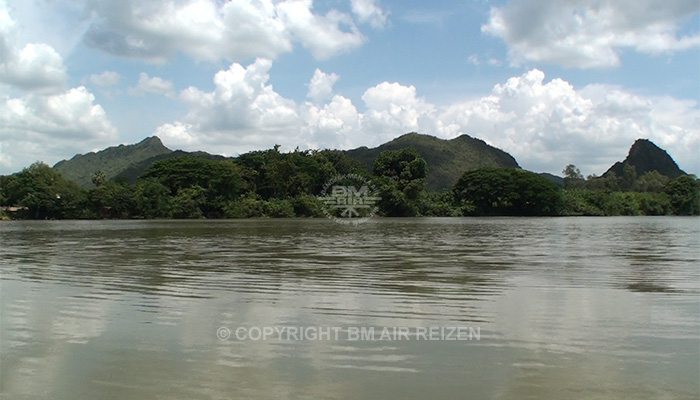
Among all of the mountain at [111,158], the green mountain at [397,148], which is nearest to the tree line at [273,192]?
the green mountain at [397,148]

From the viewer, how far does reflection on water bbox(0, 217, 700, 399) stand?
4367mm

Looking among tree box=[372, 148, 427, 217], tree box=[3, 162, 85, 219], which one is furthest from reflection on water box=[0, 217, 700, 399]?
tree box=[372, 148, 427, 217]

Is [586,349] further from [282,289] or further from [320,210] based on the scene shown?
[320,210]

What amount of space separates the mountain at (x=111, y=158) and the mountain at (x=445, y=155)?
58.4m

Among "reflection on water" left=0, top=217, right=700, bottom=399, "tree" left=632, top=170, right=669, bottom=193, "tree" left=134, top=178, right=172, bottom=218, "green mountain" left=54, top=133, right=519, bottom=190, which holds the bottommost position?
"reflection on water" left=0, top=217, right=700, bottom=399

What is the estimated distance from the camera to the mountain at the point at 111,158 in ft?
513

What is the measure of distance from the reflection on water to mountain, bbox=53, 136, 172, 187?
15212 cm

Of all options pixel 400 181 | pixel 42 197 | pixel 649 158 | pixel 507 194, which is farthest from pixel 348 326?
pixel 649 158

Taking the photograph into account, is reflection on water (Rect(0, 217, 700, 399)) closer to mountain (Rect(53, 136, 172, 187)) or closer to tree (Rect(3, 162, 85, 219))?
tree (Rect(3, 162, 85, 219))

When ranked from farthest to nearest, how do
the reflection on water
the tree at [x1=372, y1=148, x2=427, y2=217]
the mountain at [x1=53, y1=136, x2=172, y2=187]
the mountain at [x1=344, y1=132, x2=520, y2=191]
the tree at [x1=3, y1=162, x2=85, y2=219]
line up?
the mountain at [x1=53, y1=136, x2=172, y2=187] < the mountain at [x1=344, y1=132, x2=520, y2=191] < the tree at [x1=372, y1=148, x2=427, y2=217] < the tree at [x1=3, y1=162, x2=85, y2=219] < the reflection on water

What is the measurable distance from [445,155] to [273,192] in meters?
71.1

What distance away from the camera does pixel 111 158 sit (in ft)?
550

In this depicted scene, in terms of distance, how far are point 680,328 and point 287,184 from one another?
65508 mm

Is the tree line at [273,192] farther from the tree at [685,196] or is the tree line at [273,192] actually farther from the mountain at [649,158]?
the mountain at [649,158]
